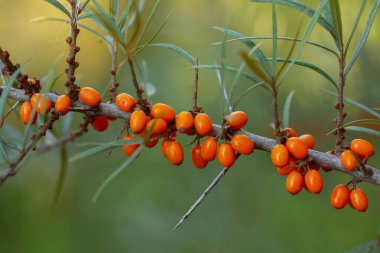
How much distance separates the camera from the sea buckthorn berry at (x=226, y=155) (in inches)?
33.9

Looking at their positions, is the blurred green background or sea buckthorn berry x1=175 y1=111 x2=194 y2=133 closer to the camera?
sea buckthorn berry x1=175 y1=111 x2=194 y2=133

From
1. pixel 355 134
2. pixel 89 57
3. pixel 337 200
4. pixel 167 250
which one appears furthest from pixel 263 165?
pixel 337 200

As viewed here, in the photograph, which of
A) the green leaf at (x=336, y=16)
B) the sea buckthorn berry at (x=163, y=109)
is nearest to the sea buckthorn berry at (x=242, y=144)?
the sea buckthorn berry at (x=163, y=109)

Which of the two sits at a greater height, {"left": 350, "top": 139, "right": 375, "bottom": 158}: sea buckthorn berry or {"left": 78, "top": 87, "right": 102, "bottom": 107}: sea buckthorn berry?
{"left": 78, "top": 87, "right": 102, "bottom": 107}: sea buckthorn berry

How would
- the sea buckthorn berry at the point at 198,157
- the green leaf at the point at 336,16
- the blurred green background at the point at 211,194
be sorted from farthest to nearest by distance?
the blurred green background at the point at 211,194, the sea buckthorn berry at the point at 198,157, the green leaf at the point at 336,16

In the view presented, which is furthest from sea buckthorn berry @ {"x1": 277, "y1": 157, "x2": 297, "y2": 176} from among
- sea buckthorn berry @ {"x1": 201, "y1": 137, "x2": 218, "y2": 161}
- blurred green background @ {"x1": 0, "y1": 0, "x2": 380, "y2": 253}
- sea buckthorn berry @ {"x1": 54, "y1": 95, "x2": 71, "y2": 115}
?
blurred green background @ {"x1": 0, "y1": 0, "x2": 380, "y2": 253}

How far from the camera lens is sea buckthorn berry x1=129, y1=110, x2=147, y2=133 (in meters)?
0.84

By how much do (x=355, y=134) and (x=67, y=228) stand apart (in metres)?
1.34

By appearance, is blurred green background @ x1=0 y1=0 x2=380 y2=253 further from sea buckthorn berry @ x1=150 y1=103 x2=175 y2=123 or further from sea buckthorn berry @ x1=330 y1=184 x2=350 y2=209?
sea buckthorn berry @ x1=150 y1=103 x2=175 y2=123

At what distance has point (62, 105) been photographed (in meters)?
0.87

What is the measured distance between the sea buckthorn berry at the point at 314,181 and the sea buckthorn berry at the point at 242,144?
0.37 feet

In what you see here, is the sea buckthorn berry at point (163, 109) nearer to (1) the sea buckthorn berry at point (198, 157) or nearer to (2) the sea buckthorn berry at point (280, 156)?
(1) the sea buckthorn berry at point (198, 157)

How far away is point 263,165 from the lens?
7.27 ft

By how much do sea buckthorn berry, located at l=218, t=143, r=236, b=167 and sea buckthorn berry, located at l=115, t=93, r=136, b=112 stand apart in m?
0.17
